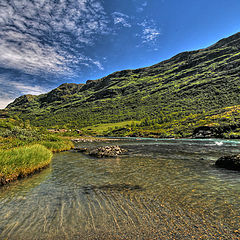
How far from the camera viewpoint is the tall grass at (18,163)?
46.0 feet

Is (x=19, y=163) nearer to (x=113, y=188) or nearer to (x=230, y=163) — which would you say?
(x=113, y=188)

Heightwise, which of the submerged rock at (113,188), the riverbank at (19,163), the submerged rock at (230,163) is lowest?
the submerged rock at (230,163)

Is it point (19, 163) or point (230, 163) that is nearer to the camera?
point (19, 163)

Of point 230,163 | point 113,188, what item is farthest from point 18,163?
point 230,163

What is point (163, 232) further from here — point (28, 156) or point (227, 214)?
point (28, 156)

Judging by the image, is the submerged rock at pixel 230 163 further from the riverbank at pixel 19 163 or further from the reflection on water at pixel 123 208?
the riverbank at pixel 19 163

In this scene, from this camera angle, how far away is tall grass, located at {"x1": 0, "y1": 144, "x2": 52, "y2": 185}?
14.0 meters

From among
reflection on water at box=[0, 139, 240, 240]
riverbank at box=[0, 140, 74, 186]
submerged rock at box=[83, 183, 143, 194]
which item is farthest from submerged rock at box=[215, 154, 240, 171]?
riverbank at box=[0, 140, 74, 186]

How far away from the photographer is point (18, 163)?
15.8m

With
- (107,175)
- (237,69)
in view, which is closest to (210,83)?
(237,69)

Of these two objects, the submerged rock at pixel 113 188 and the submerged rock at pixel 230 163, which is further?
the submerged rock at pixel 230 163

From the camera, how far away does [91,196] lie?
1092 centimetres

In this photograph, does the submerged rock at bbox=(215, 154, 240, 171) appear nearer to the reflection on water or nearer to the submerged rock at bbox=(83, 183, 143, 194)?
the reflection on water

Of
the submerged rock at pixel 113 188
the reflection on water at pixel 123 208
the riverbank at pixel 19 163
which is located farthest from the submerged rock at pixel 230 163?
the riverbank at pixel 19 163
